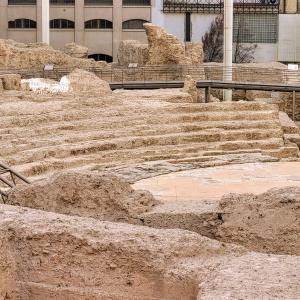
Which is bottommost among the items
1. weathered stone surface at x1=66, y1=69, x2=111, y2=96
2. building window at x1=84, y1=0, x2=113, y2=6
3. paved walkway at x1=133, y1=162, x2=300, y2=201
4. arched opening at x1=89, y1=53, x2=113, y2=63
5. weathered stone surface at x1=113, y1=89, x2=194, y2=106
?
paved walkway at x1=133, y1=162, x2=300, y2=201

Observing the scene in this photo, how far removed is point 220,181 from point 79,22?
101ft

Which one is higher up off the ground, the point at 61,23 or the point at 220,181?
the point at 61,23

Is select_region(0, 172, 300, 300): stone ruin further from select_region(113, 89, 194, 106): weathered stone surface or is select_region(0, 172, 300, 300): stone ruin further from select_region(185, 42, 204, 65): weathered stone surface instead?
select_region(185, 42, 204, 65): weathered stone surface

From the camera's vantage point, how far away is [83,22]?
45.2m

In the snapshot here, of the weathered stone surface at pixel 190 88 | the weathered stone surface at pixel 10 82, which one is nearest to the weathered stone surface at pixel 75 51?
the weathered stone surface at pixel 190 88

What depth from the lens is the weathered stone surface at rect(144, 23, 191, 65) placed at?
29203 mm

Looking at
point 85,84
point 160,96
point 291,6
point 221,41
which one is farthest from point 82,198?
point 291,6

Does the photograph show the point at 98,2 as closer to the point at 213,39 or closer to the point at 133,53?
the point at 213,39

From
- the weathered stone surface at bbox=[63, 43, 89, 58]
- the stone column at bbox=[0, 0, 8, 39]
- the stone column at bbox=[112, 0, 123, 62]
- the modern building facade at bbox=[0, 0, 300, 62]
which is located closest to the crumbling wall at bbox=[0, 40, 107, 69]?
the weathered stone surface at bbox=[63, 43, 89, 58]

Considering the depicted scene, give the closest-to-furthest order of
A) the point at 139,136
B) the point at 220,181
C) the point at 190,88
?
the point at 220,181 → the point at 139,136 → the point at 190,88

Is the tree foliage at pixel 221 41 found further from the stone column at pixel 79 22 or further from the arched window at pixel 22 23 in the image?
the arched window at pixel 22 23

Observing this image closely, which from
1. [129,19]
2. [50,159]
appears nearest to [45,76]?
[50,159]

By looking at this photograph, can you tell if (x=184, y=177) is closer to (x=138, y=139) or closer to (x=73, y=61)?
(x=138, y=139)

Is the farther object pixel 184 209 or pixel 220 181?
pixel 220 181
